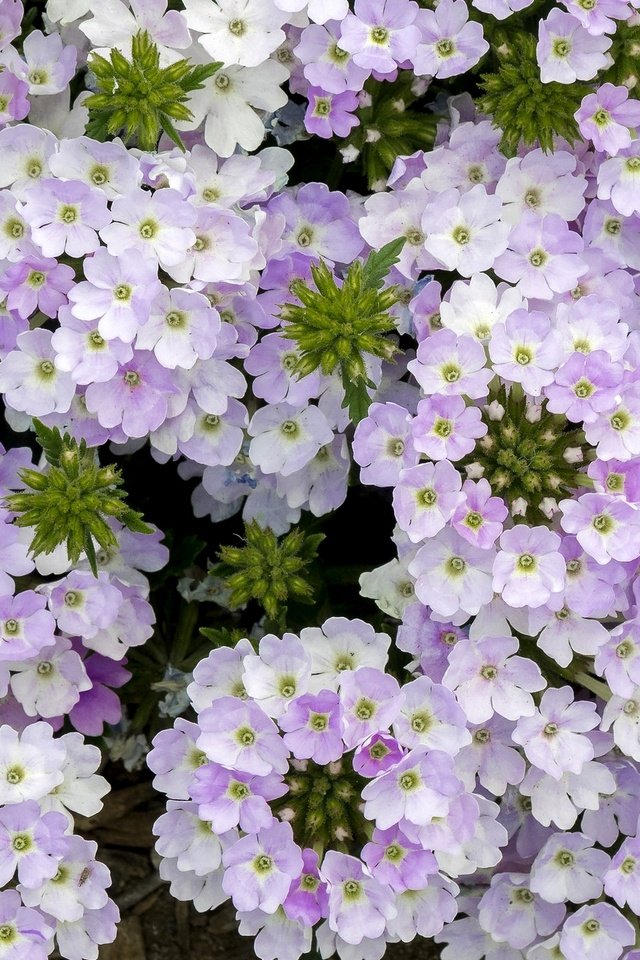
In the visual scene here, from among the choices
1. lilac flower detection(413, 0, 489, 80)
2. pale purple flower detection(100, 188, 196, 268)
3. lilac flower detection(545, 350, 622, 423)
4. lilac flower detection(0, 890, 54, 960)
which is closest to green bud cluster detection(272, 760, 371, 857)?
lilac flower detection(0, 890, 54, 960)

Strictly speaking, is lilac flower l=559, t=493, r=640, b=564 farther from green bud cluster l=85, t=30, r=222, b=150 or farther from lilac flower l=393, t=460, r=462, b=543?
green bud cluster l=85, t=30, r=222, b=150

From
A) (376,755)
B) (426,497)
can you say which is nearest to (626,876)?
(376,755)

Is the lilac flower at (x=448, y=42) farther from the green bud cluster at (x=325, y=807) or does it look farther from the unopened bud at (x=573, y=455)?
the green bud cluster at (x=325, y=807)

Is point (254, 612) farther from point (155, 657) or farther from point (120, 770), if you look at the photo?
point (120, 770)

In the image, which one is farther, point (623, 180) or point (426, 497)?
point (623, 180)

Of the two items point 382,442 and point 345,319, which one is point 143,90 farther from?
point 382,442
